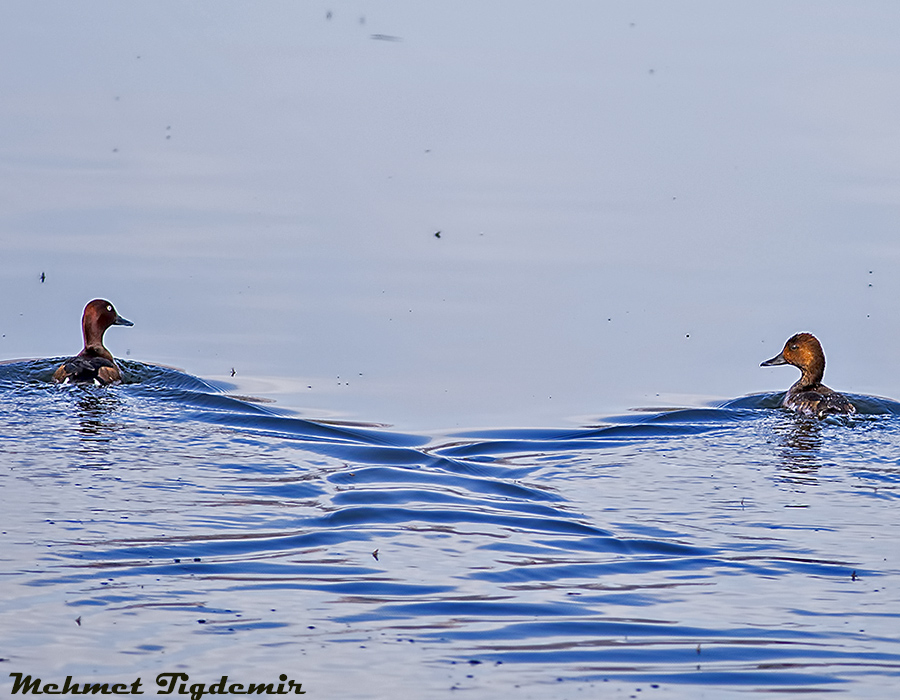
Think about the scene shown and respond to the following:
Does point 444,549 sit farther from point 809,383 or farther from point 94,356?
point 809,383

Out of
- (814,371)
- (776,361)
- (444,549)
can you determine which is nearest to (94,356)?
(444,549)

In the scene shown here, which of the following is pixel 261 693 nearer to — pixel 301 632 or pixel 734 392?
pixel 301 632

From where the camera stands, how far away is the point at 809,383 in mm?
11195

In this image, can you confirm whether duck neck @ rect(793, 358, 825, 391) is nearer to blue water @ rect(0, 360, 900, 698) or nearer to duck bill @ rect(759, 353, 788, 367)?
duck bill @ rect(759, 353, 788, 367)

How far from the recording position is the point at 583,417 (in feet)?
32.3

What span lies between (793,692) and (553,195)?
1079 centimetres

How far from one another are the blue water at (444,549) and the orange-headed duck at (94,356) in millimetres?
136

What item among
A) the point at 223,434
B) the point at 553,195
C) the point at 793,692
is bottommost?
the point at 793,692

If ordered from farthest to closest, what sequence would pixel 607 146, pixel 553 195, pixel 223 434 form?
pixel 607 146, pixel 553 195, pixel 223 434

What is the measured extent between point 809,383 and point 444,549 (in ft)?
17.6

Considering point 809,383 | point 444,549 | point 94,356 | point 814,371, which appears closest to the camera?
point 444,549

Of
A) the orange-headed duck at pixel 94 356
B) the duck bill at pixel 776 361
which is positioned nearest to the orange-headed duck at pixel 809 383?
the duck bill at pixel 776 361

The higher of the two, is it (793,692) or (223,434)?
(223,434)

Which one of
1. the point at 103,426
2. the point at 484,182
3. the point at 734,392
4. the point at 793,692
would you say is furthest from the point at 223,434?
the point at 484,182
